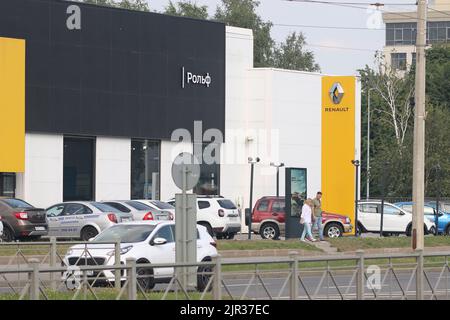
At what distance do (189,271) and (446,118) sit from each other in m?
55.4

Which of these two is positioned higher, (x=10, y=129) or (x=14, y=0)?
(x=14, y=0)

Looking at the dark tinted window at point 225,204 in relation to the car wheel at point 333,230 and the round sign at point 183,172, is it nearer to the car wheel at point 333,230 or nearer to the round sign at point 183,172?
the car wheel at point 333,230

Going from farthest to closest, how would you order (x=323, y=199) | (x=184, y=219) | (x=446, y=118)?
(x=446, y=118) → (x=323, y=199) → (x=184, y=219)

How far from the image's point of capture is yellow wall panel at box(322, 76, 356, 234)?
4981cm

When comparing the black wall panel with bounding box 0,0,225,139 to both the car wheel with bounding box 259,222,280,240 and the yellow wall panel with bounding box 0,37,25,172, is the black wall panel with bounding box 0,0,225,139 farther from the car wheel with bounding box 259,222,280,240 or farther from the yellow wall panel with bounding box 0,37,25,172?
the car wheel with bounding box 259,222,280,240

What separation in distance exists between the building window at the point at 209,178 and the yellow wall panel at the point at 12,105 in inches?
420

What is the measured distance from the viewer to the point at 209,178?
55.0m

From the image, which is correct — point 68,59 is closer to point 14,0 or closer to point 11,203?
point 14,0

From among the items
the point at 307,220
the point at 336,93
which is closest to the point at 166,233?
the point at 307,220

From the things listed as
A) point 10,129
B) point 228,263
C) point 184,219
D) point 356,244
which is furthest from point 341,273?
point 10,129

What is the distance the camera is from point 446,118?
2704 inches

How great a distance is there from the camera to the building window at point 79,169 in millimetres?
48969

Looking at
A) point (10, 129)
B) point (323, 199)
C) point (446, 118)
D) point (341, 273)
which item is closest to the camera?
point (341, 273)

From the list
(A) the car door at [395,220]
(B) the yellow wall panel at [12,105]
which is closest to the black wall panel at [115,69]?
(B) the yellow wall panel at [12,105]
